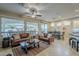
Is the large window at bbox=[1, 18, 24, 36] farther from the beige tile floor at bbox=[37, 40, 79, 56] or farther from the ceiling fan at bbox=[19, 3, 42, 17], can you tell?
the beige tile floor at bbox=[37, 40, 79, 56]

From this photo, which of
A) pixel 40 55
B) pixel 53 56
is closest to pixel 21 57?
pixel 40 55

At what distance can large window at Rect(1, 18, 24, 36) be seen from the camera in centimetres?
211

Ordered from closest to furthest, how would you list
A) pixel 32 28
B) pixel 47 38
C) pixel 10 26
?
pixel 10 26 → pixel 32 28 → pixel 47 38

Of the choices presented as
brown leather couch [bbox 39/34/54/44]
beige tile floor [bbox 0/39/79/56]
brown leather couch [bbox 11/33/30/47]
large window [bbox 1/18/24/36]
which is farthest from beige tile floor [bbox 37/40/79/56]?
large window [bbox 1/18/24/36]

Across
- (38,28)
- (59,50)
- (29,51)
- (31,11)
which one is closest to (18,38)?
(29,51)

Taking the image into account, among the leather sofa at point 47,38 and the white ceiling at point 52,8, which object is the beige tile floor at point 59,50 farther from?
the white ceiling at point 52,8

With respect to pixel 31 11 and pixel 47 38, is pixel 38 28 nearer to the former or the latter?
pixel 47 38

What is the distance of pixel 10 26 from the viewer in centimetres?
216

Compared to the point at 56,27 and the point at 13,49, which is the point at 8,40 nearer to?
the point at 13,49

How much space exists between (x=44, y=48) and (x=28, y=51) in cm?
43

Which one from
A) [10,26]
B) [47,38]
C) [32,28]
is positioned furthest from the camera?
[47,38]

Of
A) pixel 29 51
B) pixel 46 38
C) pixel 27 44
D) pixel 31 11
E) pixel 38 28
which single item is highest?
pixel 31 11

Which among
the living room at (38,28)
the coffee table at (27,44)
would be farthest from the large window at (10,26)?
the coffee table at (27,44)

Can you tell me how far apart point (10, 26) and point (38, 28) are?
73 cm
